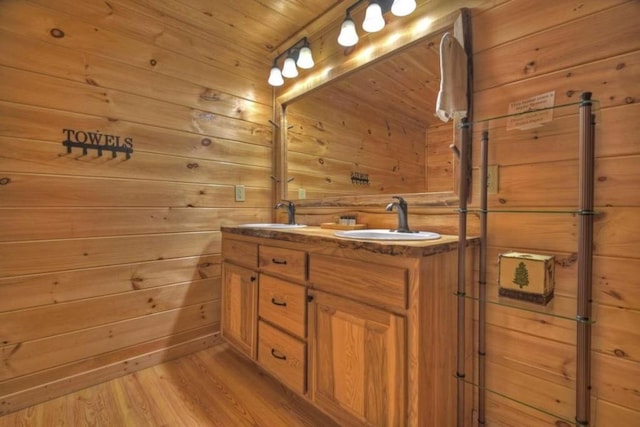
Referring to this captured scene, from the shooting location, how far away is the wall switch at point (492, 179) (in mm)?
1200

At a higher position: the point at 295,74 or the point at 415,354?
the point at 295,74

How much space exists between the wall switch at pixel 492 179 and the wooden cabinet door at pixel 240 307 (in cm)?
117

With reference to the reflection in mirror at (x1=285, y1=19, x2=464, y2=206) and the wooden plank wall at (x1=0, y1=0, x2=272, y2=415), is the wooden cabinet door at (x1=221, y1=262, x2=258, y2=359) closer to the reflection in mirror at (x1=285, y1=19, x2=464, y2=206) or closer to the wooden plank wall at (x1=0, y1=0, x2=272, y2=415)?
the wooden plank wall at (x1=0, y1=0, x2=272, y2=415)

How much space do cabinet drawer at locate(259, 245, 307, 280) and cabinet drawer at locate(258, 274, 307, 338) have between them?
47 millimetres

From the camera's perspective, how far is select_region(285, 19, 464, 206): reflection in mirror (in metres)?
1.43

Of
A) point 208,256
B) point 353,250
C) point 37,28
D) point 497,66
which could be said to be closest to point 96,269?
point 208,256

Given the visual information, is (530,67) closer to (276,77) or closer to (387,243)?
(387,243)

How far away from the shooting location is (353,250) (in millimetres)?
1062

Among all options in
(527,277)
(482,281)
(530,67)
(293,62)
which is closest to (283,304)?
(482,281)

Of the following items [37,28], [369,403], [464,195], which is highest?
[37,28]

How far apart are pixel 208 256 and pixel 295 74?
4.55ft

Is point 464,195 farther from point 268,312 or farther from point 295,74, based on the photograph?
point 295,74

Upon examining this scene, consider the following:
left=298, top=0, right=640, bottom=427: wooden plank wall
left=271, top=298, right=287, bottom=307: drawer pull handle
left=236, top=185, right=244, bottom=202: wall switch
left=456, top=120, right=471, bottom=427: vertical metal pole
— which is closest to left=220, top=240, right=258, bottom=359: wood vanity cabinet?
left=271, top=298, right=287, bottom=307: drawer pull handle

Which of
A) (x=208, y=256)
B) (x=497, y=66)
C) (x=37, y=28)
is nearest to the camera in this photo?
(x=497, y=66)
